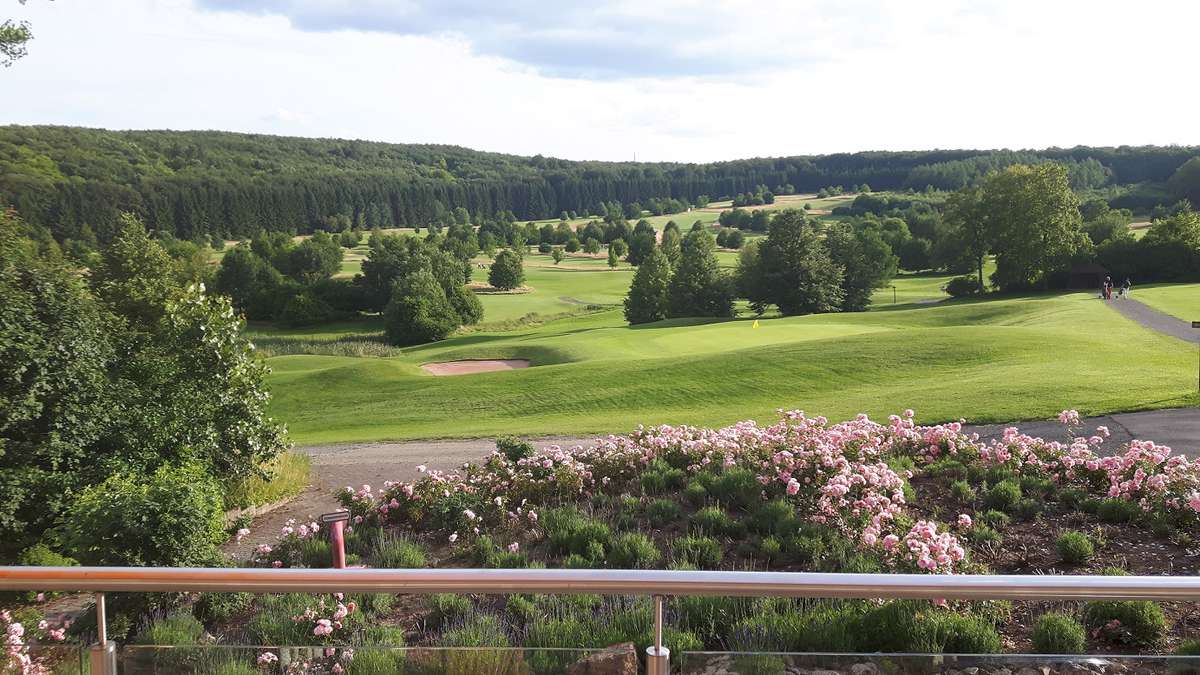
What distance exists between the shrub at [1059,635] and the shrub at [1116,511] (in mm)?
3118

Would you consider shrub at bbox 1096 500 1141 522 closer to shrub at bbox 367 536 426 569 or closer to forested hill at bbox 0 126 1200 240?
shrub at bbox 367 536 426 569

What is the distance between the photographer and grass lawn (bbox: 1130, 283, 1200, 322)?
34.6m

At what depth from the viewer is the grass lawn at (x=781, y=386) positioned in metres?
18.2

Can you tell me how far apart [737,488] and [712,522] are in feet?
2.84

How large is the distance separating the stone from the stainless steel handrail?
1.68 ft

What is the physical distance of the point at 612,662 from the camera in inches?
114

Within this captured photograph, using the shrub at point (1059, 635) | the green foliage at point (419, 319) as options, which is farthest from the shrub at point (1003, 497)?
the green foliage at point (419, 319)

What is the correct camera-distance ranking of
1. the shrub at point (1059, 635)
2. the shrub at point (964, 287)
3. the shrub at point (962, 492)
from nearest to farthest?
1. the shrub at point (1059, 635)
2. the shrub at point (962, 492)
3. the shrub at point (964, 287)

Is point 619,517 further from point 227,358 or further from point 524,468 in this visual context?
point 227,358

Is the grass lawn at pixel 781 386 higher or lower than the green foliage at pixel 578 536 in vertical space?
lower

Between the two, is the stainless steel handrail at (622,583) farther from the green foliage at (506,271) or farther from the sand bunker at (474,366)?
the green foliage at (506,271)

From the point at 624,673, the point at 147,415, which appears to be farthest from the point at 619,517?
the point at 147,415

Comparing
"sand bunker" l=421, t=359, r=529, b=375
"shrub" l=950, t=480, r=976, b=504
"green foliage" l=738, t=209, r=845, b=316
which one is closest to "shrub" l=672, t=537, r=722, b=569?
"shrub" l=950, t=480, r=976, b=504

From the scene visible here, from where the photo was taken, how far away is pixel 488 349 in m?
37.7
